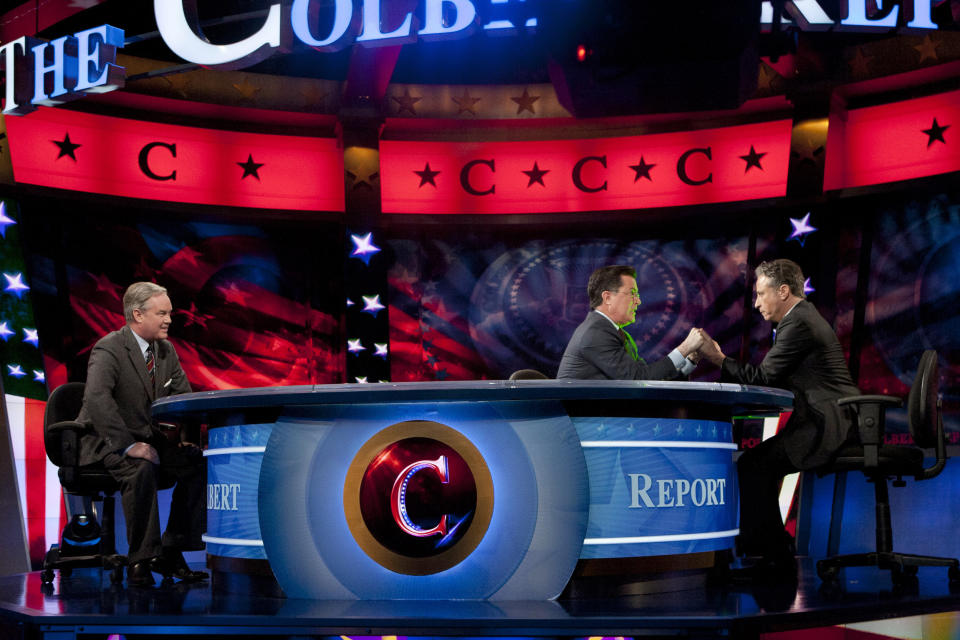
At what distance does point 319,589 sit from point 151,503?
1024 mm

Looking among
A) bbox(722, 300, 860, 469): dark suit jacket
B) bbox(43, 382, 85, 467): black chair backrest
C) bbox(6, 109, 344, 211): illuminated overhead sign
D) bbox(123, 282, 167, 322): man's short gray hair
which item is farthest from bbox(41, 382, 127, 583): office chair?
bbox(6, 109, 344, 211): illuminated overhead sign

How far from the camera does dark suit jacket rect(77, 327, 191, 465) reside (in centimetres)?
384

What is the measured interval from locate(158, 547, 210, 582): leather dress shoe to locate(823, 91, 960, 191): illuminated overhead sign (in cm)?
517

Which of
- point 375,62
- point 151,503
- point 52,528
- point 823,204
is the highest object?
point 375,62

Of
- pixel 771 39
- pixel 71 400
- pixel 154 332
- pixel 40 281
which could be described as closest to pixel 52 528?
pixel 40 281

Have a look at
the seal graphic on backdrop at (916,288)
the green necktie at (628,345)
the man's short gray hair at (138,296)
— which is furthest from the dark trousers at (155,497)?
the seal graphic on backdrop at (916,288)

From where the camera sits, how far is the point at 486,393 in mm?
2982

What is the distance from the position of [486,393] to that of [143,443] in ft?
5.50

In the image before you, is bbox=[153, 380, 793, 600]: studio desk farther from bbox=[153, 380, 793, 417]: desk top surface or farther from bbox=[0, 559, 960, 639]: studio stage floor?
bbox=[0, 559, 960, 639]: studio stage floor

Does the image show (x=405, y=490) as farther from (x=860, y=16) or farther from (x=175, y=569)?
(x=860, y=16)

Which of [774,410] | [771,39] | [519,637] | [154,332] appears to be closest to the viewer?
[519,637]

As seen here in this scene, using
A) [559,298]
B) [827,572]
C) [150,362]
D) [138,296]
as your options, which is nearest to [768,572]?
[827,572]

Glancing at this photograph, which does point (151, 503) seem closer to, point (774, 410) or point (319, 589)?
point (319, 589)

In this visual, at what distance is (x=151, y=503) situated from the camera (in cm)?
377
